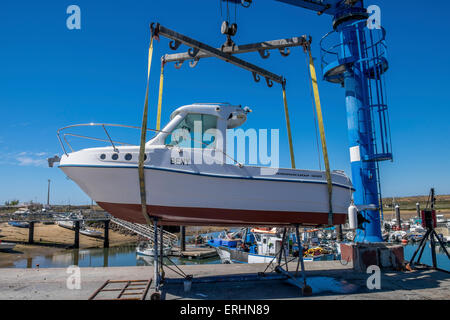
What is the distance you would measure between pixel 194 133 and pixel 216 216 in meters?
1.96

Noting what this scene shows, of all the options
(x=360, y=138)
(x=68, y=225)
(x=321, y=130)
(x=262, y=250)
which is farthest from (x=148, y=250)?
(x=321, y=130)

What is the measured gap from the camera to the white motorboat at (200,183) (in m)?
6.00

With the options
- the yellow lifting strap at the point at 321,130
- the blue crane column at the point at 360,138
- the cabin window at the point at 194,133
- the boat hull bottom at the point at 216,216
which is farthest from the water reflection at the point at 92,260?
the yellow lifting strap at the point at 321,130

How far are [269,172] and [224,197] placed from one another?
45.4 inches

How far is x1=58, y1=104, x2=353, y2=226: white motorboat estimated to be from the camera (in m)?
6.00

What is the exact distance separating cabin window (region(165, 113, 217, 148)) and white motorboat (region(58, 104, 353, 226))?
0.02 meters

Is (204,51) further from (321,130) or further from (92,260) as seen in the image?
(92,260)

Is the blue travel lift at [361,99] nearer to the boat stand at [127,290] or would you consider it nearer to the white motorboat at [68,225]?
the boat stand at [127,290]

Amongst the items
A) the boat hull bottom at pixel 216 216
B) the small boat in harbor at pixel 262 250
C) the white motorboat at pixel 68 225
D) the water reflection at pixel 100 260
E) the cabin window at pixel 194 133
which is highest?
the cabin window at pixel 194 133

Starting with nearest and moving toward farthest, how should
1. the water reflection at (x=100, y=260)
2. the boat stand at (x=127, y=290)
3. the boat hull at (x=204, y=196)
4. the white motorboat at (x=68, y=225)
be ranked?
the boat stand at (x=127, y=290), the boat hull at (x=204, y=196), the water reflection at (x=100, y=260), the white motorboat at (x=68, y=225)

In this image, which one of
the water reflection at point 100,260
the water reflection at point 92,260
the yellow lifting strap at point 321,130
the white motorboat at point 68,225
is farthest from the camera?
the white motorboat at point 68,225

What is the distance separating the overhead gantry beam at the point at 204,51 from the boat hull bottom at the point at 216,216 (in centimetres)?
354

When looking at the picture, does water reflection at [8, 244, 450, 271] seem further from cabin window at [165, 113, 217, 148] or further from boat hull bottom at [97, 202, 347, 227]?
cabin window at [165, 113, 217, 148]
